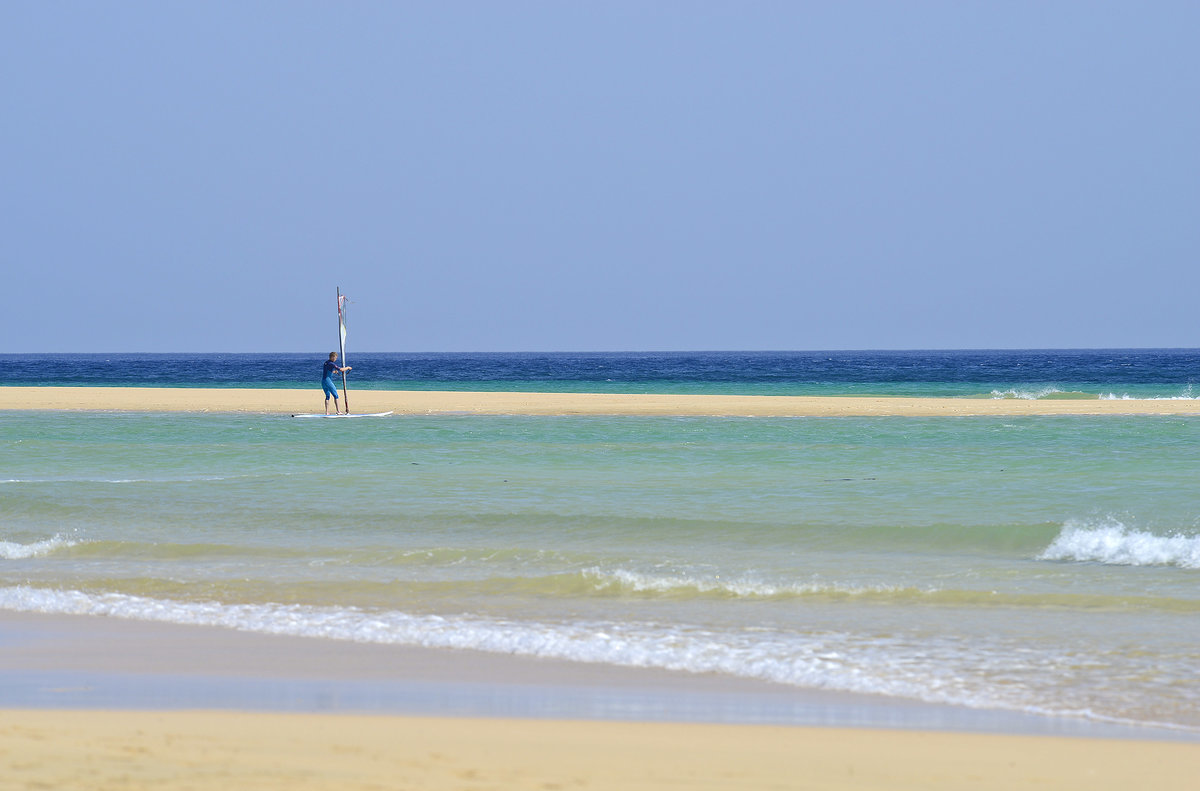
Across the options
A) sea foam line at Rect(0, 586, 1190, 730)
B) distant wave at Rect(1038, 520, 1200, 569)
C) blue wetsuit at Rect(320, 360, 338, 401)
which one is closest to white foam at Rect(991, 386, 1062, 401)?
blue wetsuit at Rect(320, 360, 338, 401)

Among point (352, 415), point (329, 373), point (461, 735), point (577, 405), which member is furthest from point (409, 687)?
point (577, 405)

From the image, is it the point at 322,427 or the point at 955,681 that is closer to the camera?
the point at 955,681

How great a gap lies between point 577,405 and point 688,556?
2632 centimetres

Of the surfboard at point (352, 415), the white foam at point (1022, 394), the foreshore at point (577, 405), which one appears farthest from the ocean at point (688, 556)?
the white foam at point (1022, 394)

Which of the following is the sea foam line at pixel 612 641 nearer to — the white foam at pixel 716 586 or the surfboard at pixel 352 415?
the white foam at pixel 716 586

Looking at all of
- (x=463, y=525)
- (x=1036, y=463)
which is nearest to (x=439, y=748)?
(x=463, y=525)

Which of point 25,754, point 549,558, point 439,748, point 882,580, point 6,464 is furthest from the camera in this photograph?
point 6,464

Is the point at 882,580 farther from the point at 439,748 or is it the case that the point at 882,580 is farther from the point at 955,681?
the point at 439,748

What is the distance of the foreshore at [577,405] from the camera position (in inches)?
1314

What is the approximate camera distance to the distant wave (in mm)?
10602

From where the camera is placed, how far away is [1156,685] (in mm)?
6418

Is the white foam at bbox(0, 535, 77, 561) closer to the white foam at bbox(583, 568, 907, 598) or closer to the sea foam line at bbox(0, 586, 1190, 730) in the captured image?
the sea foam line at bbox(0, 586, 1190, 730)

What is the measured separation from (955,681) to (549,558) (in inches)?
193

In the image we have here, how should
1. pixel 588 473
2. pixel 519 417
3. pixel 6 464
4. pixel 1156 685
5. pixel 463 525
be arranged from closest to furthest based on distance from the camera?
pixel 1156 685 → pixel 463 525 → pixel 588 473 → pixel 6 464 → pixel 519 417
